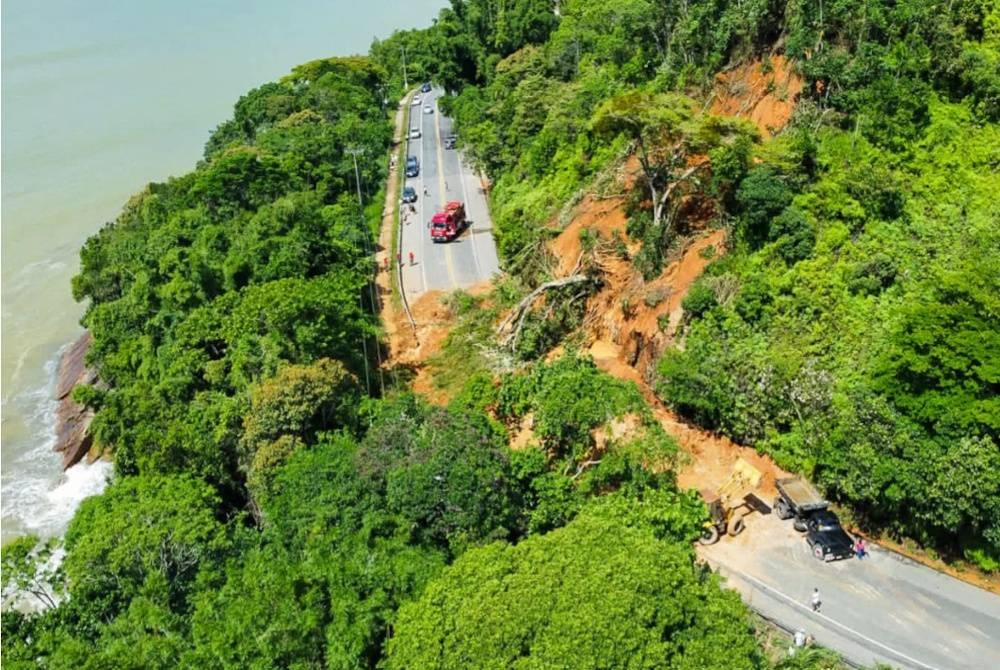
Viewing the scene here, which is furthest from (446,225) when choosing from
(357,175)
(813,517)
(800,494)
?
(813,517)

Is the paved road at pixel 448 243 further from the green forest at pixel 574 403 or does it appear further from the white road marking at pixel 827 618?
the white road marking at pixel 827 618

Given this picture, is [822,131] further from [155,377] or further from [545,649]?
[155,377]

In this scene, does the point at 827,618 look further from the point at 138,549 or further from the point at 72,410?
the point at 72,410

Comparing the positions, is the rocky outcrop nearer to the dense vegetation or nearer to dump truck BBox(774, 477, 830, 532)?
the dense vegetation

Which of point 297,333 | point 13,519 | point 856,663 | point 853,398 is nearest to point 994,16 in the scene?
point 853,398

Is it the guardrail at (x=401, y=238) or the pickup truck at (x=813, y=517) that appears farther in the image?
the guardrail at (x=401, y=238)

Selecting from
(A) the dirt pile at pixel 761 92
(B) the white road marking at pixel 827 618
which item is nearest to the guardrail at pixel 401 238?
(A) the dirt pile at pixel 761 92
